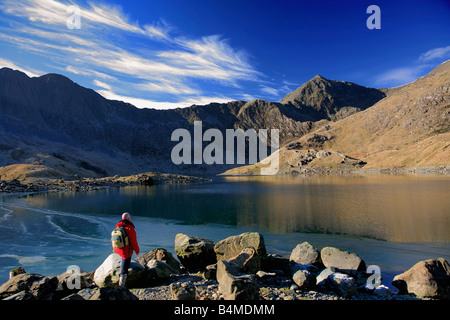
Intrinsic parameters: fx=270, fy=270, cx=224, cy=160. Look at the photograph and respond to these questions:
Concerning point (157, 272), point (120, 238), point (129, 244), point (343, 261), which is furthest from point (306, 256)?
point (120, 238)

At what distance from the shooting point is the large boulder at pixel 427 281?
14.1m

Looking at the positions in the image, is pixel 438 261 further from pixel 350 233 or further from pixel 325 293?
pixel 350 233

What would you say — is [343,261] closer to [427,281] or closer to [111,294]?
[427,281]

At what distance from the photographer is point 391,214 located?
3750 cm

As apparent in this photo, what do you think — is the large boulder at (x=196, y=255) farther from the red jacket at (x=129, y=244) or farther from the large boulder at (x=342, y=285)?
the large boulder at (x=342, y=285)

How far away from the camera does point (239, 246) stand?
19.2 meters

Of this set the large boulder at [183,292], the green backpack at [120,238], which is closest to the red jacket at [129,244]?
the green backpack at [120,238]

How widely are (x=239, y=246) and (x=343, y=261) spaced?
7163 mm

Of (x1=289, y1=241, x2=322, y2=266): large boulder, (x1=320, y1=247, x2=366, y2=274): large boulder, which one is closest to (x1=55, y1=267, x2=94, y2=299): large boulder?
(x1=289, y1=241, x2=322, y2=266): large boulder

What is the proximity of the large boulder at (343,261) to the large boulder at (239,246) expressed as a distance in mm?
4461

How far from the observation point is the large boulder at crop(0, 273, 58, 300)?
11512 millimetres

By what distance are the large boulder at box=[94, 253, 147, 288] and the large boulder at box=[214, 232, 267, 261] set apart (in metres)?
6.18

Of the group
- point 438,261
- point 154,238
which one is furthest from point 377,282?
point 154,238
